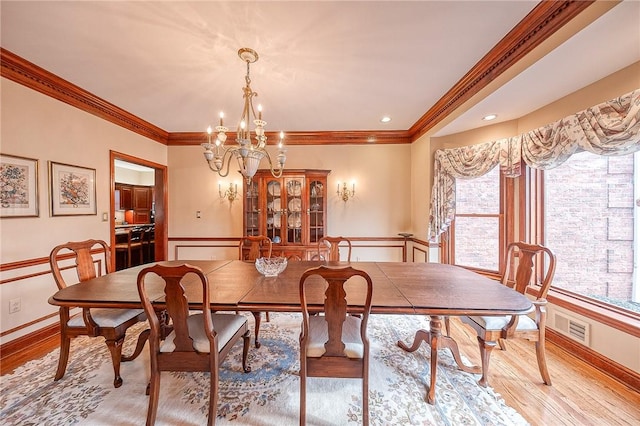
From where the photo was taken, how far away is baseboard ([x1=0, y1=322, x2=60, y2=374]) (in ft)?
6.99

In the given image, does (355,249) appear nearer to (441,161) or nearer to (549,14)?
(441,161)

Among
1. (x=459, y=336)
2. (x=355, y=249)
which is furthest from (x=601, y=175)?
(x=355, y=249)

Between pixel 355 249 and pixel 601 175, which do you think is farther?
pixel 355 249

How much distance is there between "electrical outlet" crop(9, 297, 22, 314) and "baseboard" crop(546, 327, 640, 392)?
4999 mm

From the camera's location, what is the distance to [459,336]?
257 centimetres

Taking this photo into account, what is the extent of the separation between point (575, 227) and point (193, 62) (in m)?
3.89

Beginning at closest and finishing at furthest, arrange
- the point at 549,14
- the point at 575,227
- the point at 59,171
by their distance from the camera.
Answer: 1. the point at 549,14
2. the point at 575,227
3. the point at 59,171

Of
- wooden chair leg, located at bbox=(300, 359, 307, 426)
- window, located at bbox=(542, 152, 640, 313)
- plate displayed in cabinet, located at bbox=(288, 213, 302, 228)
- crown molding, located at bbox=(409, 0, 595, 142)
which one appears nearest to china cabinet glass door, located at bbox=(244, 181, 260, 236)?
plate displayed in cabinet, located at bbox=(288, 213, 302, 228)

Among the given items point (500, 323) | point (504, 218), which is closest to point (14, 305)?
point (500, 323)

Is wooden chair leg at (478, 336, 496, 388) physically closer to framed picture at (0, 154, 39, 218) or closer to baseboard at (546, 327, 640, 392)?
baseboard at (546, 327, 640, 392)

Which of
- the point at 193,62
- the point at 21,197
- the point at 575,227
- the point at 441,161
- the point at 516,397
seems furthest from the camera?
the point at 441,161

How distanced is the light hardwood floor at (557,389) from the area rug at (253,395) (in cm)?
16

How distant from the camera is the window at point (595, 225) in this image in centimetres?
204

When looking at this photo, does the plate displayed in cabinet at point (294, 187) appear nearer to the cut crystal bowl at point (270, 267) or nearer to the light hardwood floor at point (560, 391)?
the cut crystal bowl at point (270, 267)
